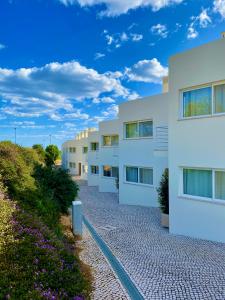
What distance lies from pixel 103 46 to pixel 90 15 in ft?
14.7

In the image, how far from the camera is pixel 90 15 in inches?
599

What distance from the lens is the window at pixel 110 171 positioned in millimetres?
26672

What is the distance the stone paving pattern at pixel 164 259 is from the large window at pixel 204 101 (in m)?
5.59

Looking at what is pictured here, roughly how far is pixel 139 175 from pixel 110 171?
897 centimetres

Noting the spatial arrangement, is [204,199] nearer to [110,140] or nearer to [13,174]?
[13,174]

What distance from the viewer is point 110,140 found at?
1096 inches

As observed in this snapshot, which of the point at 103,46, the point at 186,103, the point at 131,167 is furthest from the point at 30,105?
the point at 186,103

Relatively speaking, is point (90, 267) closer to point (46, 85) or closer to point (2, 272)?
point (2, 272)

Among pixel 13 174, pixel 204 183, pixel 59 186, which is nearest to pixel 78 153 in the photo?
pixel 59 186

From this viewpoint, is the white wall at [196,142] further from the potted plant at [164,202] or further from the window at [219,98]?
the potted plant at [164,202]

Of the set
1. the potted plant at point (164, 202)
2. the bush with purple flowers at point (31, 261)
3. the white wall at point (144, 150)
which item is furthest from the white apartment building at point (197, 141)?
the bush with purple flowers at point (31, 261)

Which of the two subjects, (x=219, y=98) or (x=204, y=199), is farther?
(x=204, y=199)

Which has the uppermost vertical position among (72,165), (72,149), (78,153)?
(72,149)

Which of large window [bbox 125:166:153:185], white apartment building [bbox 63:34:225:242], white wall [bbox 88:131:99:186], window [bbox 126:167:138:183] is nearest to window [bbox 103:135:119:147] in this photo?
white wall [bbox 88:131:99:186]
